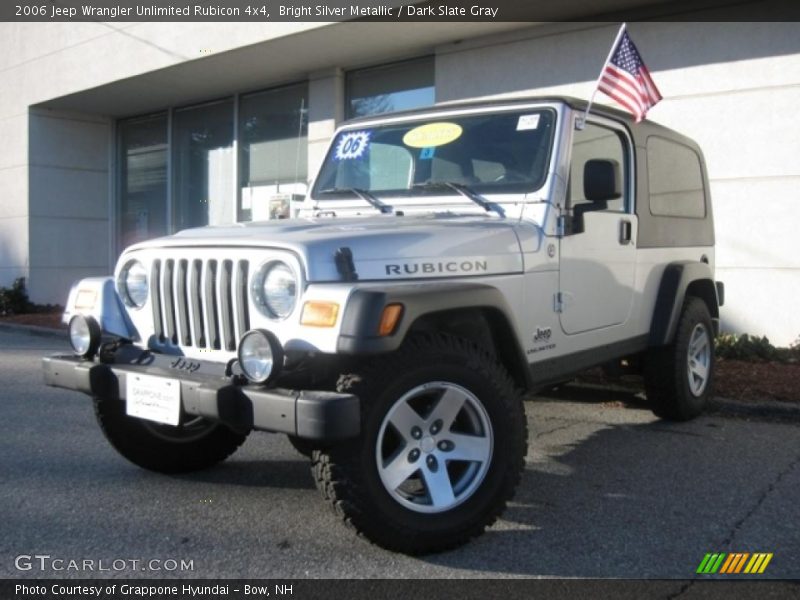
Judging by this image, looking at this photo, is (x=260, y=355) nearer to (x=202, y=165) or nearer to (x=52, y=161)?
(x=202, y=165)

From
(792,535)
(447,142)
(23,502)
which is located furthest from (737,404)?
(23,502)

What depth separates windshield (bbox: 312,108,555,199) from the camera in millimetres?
4395

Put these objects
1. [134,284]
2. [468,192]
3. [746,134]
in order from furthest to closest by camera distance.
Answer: [746,134] < [468,192] < [134,284]

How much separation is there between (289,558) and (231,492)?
3.22 feet

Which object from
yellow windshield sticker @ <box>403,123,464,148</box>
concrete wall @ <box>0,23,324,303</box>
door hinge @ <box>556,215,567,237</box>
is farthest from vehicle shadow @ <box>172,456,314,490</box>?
concrete wall @ <box>0,23,324,303</box>

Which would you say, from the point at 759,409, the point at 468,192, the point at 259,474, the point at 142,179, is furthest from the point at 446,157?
the point at 142,179

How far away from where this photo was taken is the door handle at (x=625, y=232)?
4.90 m

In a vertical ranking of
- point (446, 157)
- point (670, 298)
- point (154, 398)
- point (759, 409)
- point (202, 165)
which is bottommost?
point (759, 409)

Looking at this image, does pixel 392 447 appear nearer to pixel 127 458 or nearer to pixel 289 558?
pixel 289 558

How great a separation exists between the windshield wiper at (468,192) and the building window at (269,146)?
7.86 metres

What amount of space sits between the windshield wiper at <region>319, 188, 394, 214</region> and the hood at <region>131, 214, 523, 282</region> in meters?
0.39

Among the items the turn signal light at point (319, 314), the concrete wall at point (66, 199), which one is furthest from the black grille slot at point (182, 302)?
the concrete wall at point (66, 199)

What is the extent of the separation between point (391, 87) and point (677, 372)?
277 inches

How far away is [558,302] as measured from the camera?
4.30m
